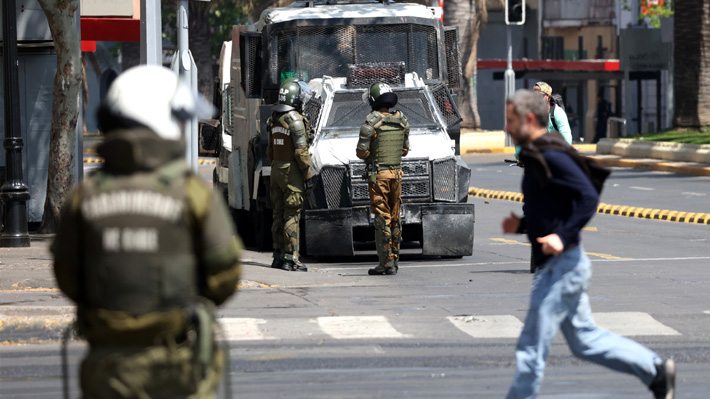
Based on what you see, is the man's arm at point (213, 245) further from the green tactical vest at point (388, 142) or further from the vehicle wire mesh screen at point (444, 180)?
the vehicle wire mesh screen at point (444, 180)

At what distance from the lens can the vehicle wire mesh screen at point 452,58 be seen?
58.0ft

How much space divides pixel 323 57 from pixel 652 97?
43885 mm

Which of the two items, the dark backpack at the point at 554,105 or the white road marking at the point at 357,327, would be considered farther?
the dark backpack at the point at 554,105

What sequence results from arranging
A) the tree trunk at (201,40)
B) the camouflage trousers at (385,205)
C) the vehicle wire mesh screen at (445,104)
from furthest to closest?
the tree trunk at (201,40), the vehicle wire mesh screen at (445,104), the camouflage trousers at (385,205)

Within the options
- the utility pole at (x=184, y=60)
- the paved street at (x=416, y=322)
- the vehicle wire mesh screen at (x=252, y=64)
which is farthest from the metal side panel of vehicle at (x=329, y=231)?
the utility pole at (x=184, y=60)

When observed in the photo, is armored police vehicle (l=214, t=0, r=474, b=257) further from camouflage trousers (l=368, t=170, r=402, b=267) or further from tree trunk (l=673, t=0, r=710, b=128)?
tree trunk (l=673, t=0, r=710, b=128)

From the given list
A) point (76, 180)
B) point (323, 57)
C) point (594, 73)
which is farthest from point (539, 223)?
point (594, 73)

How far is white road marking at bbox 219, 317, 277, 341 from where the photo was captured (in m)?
10.1

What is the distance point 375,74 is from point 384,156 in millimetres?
2997

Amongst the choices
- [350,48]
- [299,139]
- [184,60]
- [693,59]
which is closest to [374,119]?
[299,139]

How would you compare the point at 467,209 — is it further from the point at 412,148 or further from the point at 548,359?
the point at 548,359

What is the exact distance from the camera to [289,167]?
14664 millimetres

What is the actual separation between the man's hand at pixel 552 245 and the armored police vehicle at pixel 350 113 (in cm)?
881

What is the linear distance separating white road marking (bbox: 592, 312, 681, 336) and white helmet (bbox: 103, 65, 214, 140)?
6.30m
